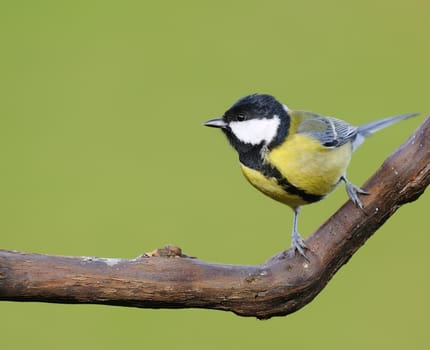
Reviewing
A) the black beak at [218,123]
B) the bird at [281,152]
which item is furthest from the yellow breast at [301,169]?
the black beak at [218,123]

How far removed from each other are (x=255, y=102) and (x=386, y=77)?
174 centimetres

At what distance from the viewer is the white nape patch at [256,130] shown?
2.06 meters

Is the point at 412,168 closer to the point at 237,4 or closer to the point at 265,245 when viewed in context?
the point at 265,245

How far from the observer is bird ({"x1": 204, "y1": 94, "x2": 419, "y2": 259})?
2037 mm

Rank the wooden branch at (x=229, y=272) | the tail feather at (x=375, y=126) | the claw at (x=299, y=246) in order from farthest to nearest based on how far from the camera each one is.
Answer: the tail feather at (x=375, y=126)
the claw at (x=299, y=246)
the wooden branch at (x=229, y=272)

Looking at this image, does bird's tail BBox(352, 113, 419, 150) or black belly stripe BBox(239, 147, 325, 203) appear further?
bird's tail BBox(352, 113, 419, 150)

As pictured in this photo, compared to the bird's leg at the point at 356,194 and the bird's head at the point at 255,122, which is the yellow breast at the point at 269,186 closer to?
the bird's head at the point at 255,122

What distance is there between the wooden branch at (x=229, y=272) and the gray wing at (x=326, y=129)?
30 cm

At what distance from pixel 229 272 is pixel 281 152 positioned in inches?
16.4

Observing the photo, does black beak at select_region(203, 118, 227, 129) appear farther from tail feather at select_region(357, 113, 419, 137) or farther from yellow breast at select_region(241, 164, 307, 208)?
tail feather at select_region(357, 113, 419, 137)

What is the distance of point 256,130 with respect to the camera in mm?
2062

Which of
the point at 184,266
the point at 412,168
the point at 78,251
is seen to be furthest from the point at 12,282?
the point at 78,251

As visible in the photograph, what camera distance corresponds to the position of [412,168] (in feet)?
5.92

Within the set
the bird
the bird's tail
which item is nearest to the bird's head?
the bird
